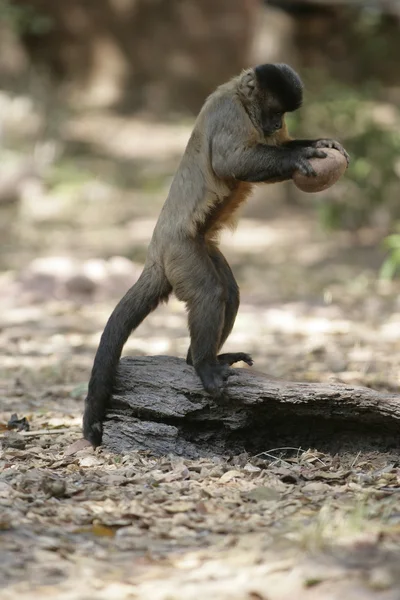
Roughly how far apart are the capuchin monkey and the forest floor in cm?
55

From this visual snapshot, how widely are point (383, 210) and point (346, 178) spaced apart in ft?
2.73

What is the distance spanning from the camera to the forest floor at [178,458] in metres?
3.51

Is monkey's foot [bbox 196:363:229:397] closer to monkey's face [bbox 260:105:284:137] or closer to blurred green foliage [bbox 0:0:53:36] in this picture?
monkey's face [bbox 260:105:284:137]

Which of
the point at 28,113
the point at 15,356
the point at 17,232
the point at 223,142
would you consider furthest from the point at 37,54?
the point at 223,142

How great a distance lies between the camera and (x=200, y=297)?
17.7 feet

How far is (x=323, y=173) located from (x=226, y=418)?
1493mm

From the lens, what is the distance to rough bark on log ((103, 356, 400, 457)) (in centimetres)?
511

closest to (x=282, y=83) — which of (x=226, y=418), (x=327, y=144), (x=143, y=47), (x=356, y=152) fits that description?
(x=327, y=144)

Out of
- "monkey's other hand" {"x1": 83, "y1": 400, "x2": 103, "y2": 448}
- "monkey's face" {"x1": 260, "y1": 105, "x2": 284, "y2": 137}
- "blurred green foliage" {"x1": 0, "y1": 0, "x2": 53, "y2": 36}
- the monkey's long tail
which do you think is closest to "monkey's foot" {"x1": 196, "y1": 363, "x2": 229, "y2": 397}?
the monkey's long tail

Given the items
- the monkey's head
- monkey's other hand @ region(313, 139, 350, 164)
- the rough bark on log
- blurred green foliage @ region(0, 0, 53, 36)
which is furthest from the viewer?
blurred green foliage @ region(0, 0, 53, 36)

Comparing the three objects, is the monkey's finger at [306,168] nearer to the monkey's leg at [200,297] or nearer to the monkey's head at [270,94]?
the monkey's head at [270,94]

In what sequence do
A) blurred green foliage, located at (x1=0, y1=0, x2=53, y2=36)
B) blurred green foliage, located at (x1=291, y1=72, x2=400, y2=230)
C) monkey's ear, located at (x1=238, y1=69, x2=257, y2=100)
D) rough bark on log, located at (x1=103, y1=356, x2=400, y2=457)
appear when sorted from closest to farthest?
rough bark on log, located at (x1=103, y1=356, x2=400, y2=457) → monkey's ear, located at (x1=238, y1=69, x2=257, y2=100) → blurred green foliage, located at (x1=291, y1=72, x2=400, y2=230) → blurred green foliage, located at (x1=0, y1=0, x2=53, y2=36)

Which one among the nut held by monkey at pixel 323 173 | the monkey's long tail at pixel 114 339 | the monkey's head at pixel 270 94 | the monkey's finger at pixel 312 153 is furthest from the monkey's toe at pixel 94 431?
the monkey's head at pixel 270 94

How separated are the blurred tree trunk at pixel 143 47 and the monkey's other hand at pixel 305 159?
14.0 m
